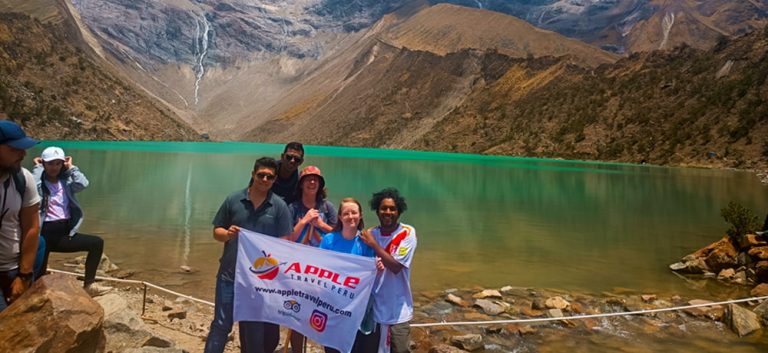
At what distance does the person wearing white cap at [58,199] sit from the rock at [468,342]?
4818 mm

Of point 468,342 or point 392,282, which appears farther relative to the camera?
point 468,342

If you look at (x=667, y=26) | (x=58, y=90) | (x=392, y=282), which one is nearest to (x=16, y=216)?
(x=392, y=282)

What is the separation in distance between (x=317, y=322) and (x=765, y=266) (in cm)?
980

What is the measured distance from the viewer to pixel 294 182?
5.84 meters

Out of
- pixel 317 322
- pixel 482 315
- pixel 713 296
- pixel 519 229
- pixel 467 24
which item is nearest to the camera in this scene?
pixel 317 322

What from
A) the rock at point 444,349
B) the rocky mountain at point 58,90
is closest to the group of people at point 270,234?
the rock at point 444,349

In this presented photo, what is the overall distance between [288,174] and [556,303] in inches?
205

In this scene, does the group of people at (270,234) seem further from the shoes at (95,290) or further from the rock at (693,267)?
the rock at (693,267)

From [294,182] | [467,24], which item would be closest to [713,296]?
[294,182]

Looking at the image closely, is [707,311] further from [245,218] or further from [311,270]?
[245,218]

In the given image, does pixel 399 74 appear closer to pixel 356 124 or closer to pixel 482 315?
pixel 356 124

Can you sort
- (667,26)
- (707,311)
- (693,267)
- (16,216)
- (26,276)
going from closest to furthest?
(16,216) < (26,276) < (707,311) < (693,267) < (667,26)

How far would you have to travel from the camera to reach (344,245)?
4.71 metres

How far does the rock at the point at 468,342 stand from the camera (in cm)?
680
